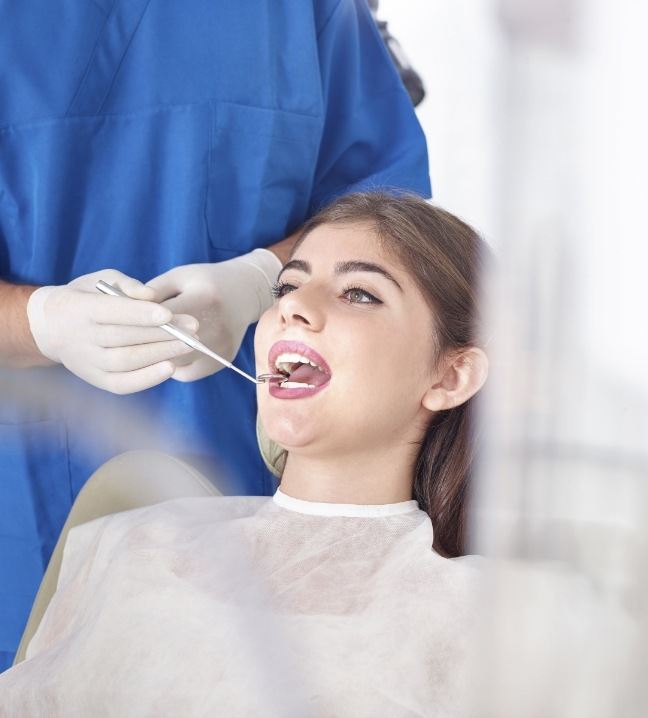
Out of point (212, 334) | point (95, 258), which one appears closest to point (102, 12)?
point (95, 258)

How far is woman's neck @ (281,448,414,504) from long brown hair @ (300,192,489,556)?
4cm

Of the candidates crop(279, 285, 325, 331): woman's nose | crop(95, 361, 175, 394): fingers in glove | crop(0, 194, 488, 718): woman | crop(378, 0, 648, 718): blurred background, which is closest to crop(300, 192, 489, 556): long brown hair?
crop(0, 194, 488, 718): woman

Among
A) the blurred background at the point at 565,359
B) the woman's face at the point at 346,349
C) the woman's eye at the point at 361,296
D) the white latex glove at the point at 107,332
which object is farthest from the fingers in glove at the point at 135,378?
the blurred background at the point at 565,359

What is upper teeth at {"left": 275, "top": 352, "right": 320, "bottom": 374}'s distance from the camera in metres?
0.97

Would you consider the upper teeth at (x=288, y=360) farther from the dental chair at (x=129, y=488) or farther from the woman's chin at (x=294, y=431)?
the dental chair at (x=129, y=488)

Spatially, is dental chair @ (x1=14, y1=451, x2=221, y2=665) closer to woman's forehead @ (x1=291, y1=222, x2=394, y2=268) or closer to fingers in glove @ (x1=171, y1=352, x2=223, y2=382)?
fingers in glove @ (x1=171, y1=352, x2=223, y2=382)

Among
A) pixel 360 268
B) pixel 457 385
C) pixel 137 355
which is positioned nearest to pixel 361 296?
pixel 360 268

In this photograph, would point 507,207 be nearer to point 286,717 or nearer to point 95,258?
point 286,717

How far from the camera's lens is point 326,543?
3.26 feet

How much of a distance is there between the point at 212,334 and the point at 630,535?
775 mm

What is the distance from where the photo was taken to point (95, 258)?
1.14 m

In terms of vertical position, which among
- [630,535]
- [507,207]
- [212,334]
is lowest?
[212,334]

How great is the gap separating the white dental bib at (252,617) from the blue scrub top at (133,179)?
104 mm

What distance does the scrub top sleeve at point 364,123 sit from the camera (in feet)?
4.44
